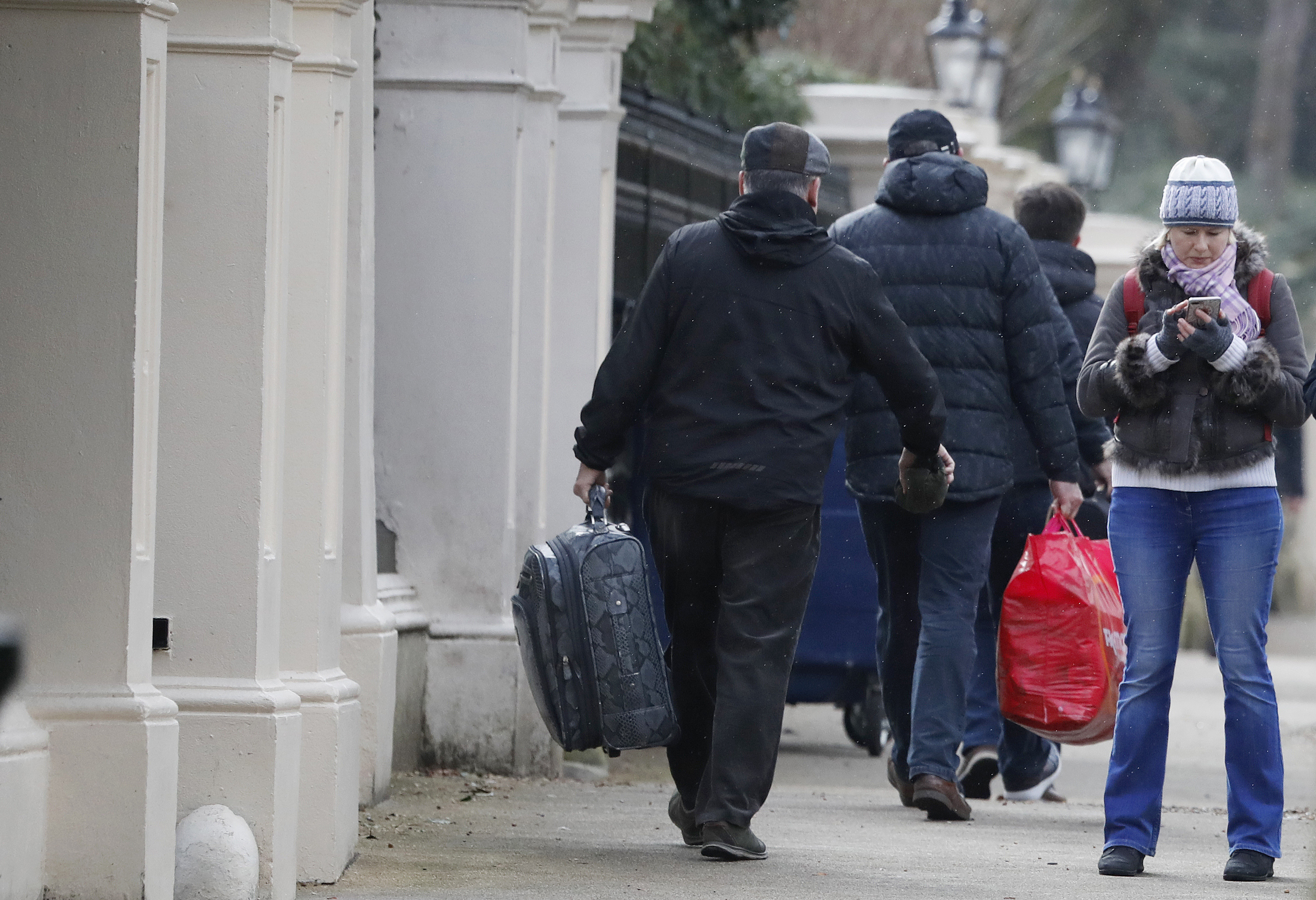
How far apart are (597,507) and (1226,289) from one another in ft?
5.27

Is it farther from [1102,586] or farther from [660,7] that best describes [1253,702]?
[660,7]

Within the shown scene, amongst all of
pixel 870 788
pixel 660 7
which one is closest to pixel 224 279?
pixel 870 788

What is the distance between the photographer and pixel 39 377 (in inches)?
176

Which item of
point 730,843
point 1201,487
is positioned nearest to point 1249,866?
point 1201,487

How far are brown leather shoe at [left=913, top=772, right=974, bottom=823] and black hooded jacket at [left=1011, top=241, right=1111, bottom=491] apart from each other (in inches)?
42.0

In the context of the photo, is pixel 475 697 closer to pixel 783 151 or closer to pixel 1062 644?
pixel 1062 644

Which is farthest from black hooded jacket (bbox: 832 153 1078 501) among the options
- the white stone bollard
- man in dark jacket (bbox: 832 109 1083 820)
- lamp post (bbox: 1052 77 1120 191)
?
lamp post (bbox: 1052 77 1120 191)

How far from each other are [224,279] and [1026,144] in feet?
116

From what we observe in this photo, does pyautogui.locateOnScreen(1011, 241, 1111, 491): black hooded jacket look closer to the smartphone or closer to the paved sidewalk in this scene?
the paved sidewalk

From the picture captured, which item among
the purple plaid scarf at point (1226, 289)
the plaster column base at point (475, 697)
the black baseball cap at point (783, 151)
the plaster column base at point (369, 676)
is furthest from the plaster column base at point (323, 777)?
the plaster column base at point (475, 697)

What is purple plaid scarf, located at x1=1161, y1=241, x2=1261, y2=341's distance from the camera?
19.2ft

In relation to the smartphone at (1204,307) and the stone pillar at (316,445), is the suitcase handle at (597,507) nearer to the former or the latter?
the stone pillar at (316,445)

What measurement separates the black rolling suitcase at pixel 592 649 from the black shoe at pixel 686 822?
43cm

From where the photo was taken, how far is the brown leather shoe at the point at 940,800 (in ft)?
23.1
